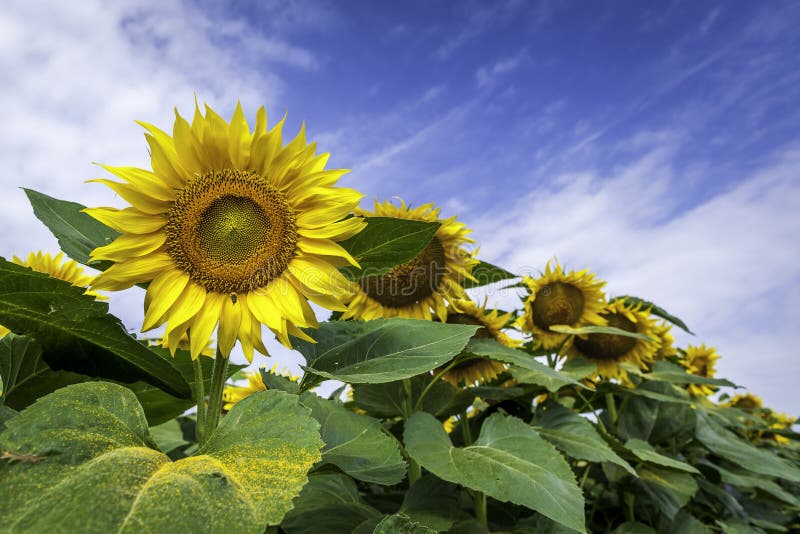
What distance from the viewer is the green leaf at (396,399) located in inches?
93.2

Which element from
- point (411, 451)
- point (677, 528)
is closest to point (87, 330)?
point (411, 451)

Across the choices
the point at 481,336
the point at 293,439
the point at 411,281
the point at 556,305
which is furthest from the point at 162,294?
the point at 556,305

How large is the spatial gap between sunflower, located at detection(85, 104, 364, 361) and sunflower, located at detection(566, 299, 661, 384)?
2.26 metres

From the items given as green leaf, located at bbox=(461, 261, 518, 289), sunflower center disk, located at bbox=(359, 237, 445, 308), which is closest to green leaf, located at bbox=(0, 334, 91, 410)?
sunflower center disk, located at bbox=(359, 237, 445, 308)

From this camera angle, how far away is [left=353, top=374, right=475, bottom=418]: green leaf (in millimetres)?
2367

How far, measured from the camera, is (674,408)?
3.38 metres

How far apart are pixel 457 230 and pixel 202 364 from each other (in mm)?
1290

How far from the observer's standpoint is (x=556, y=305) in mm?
3432

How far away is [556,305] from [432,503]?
5.88ft

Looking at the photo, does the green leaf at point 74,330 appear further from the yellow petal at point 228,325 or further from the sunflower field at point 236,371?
the yellow petal at point 228,325

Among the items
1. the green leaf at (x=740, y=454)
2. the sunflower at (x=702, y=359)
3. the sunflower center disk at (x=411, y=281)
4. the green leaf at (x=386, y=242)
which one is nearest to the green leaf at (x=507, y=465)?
the green leaf at (x=386, y=242)

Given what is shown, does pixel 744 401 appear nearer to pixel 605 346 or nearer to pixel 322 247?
pixel 605 346

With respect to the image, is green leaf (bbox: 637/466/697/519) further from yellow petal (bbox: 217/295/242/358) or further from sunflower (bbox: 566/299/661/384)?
yellow petal (bbox: 217/295/242/358)

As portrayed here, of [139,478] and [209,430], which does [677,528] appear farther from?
[139,478]
